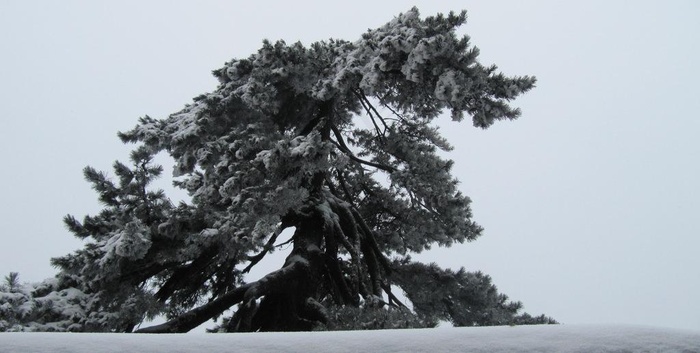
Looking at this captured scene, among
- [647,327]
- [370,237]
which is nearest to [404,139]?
[370,237]

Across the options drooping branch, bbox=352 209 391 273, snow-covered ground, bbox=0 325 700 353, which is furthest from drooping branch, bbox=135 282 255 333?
snow-covered ground, bbox=0 325 700 353

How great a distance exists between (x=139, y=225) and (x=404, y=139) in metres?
5.84

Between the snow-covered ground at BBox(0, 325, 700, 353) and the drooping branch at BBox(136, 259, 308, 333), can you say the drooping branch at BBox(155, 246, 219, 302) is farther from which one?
the snow-covered ground at BBox(0, 325, 700, 353)

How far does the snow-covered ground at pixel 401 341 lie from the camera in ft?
4.69

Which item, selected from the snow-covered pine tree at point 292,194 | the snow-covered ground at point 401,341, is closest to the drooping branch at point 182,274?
the snow-covered pine tree at point 292,194

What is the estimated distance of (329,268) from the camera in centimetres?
718

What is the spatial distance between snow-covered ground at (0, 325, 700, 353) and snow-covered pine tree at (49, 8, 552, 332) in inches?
136

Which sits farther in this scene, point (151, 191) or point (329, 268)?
point (329, 268)

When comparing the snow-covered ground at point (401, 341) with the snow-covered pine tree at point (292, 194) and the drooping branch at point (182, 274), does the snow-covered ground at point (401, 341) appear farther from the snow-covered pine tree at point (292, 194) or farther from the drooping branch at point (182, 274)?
the drooping branch at point (182, 274)

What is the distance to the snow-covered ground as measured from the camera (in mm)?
1430

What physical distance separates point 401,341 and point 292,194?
4703 mm

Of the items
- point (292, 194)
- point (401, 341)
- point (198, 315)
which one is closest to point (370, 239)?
point (292, 194)

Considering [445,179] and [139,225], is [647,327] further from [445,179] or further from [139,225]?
[445,179]

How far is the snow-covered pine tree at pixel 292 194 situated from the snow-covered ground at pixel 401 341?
3.47 m
